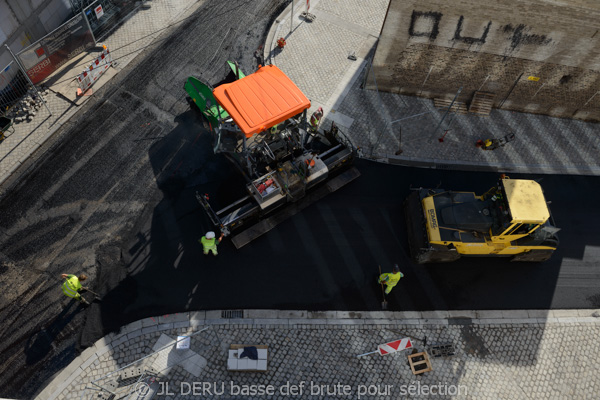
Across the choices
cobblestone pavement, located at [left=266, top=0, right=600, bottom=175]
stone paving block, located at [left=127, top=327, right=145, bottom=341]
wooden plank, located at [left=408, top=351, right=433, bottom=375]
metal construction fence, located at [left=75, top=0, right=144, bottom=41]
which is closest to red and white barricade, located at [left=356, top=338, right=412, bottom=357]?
wooden plank, located at [left=408, top=351, right=433, bottom=375]

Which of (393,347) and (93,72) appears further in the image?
(93,72)

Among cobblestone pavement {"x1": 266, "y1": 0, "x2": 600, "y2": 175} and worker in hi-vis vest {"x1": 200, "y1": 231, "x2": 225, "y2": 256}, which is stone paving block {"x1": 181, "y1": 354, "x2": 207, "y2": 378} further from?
cobblestone pavement {"x1": 266, "y1": 0, "x2": 600, "y2": 175}

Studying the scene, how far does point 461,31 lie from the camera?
1590 cm

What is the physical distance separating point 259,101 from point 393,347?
31.2ft

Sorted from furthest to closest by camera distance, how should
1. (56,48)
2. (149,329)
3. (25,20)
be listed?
1. (56,48)
2. (25,20)
3. (149,329)

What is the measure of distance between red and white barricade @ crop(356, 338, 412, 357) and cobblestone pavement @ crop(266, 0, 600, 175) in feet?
25.0

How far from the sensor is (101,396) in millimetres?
11625

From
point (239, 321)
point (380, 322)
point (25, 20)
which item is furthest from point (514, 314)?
point (25, 20)

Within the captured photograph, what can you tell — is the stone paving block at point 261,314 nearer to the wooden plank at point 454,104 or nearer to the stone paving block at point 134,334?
the stone paving block at point 134,334

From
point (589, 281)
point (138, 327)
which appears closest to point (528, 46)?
point (589, 281)

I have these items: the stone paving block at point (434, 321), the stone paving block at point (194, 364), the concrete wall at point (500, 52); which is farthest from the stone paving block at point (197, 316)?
the concrete wall at point (500, 52)

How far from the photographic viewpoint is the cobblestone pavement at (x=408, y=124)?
17.1m

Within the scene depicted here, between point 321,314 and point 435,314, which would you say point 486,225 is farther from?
point 321,314

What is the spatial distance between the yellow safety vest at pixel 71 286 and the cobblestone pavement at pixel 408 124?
1191 cm
